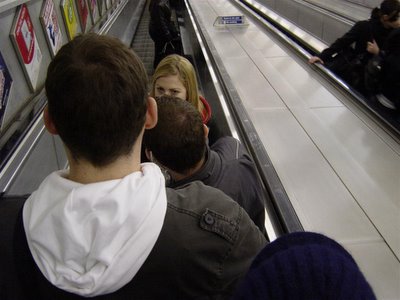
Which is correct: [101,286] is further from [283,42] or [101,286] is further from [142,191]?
[283,42]

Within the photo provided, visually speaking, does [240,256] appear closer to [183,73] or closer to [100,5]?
[183,73]

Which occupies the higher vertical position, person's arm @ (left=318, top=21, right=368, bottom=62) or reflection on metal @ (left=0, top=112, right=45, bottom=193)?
reflection on metal @ (left=0, top=112, right=45, bottom=193)

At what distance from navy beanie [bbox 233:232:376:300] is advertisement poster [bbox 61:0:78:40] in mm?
4012

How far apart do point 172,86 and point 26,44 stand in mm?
1330

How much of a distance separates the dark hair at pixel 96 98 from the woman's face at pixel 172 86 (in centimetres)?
166

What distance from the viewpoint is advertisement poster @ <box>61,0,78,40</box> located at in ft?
13.9

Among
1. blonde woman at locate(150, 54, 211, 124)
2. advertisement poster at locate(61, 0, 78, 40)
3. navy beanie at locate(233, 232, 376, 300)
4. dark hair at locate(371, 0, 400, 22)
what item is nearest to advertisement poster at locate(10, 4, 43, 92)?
advertisement poster at locate(61, 0, 78, 40)

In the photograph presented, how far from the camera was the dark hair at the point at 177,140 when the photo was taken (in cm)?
144

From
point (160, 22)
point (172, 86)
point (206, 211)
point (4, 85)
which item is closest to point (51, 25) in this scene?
point (4, 85)

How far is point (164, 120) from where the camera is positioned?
57.7 inches

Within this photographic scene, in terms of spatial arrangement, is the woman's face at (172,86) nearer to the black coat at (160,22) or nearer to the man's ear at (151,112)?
the man's ear at (151,112)

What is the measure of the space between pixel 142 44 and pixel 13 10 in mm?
6277

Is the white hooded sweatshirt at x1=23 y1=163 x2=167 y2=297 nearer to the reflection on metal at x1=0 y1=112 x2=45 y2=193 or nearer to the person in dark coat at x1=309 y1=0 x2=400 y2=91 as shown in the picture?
the reflection on metal at x1=0 y1=112 x2=45 y2=193

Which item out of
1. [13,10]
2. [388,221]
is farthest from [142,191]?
[13,10]
